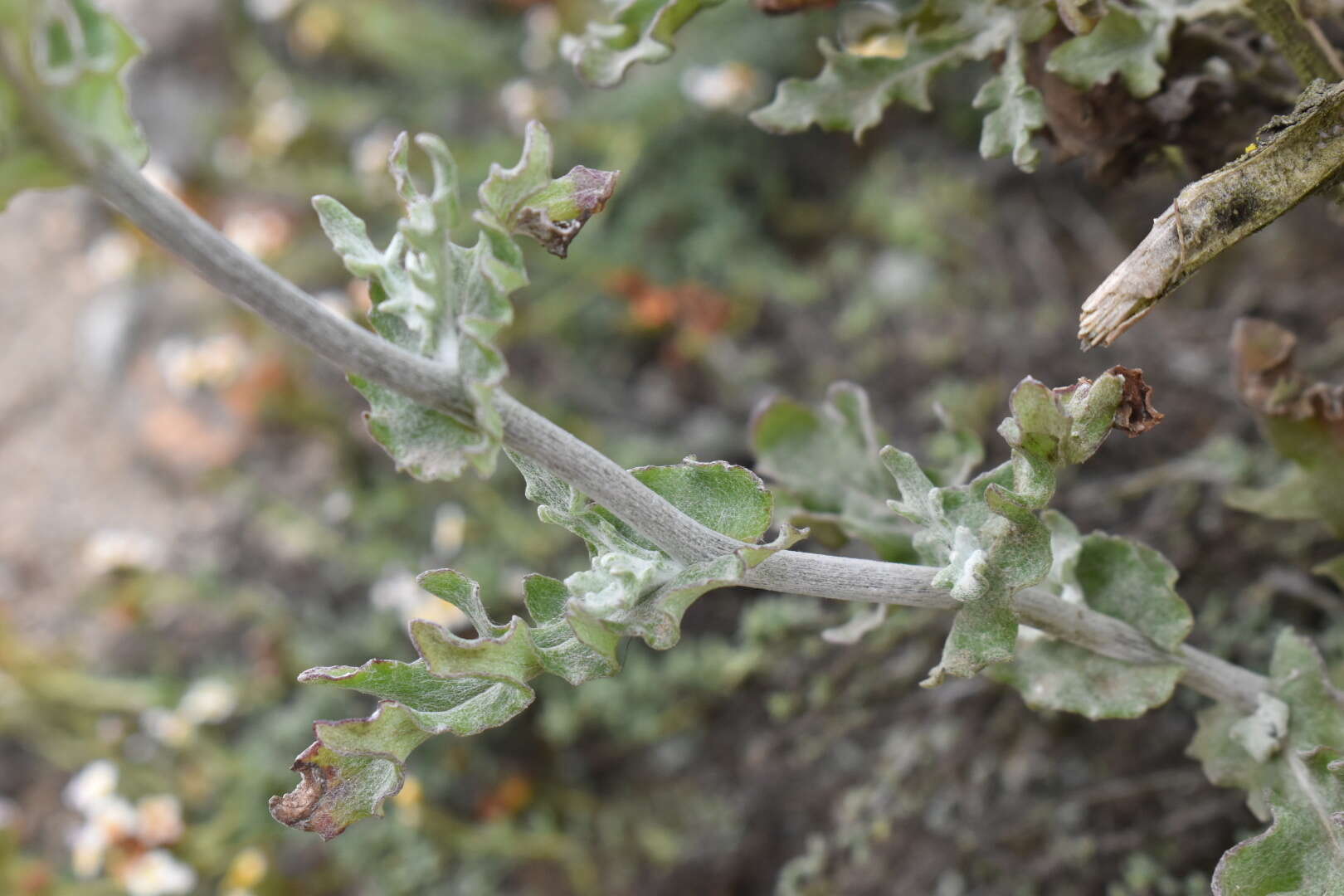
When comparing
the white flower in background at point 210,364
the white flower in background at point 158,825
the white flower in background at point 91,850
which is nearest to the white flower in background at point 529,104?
the white flower in background at point 210,364

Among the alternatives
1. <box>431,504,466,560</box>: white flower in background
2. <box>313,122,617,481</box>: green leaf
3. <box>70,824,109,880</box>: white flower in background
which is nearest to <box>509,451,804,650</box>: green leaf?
<box>313,122,617,481</box>: green leaf

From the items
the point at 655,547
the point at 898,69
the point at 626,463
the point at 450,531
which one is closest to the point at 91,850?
the point at 450,531

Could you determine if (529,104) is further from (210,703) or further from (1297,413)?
(1297,413)

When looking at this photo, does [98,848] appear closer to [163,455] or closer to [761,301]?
[163,455]

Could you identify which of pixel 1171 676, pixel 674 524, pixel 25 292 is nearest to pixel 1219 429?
pixel 1171 676

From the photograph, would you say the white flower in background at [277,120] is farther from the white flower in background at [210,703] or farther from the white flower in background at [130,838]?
the white flower in background at [130,838]

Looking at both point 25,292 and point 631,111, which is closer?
point 631,111
